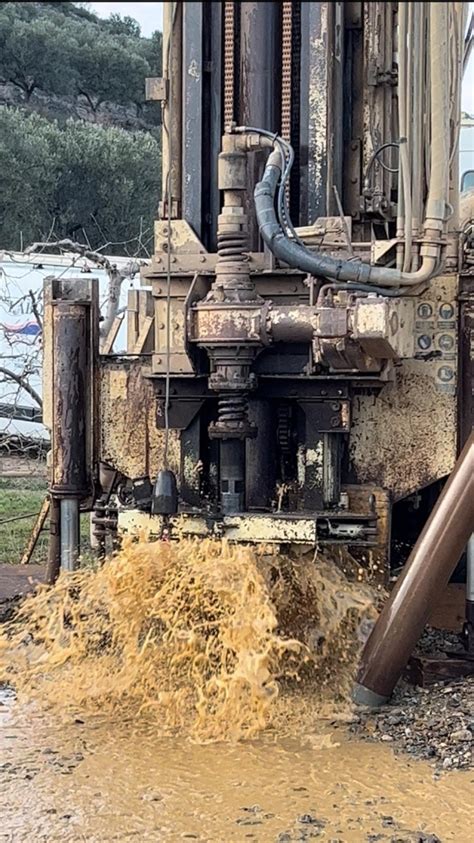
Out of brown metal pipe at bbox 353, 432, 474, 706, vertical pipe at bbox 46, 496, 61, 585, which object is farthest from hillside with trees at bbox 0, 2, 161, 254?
brown metal pipe at bbox 353, 432, 474, 706

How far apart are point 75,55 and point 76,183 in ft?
17.5

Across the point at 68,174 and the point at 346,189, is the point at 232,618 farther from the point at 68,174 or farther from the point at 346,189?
the point at 68,174

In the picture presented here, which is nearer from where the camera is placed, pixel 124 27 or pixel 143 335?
pixel 143 335

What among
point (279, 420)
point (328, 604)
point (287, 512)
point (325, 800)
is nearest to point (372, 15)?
point (279, 420)

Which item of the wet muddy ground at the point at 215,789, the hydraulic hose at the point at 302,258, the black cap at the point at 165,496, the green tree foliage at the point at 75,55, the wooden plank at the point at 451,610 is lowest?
the wet muddy ground at the point at 215,789

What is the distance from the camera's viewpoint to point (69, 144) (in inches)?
888

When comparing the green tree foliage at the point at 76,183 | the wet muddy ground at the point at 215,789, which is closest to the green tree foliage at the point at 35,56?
the green tree foliage at the point at 76,183

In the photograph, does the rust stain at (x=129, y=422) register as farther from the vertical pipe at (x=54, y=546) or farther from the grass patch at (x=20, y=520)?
the grass patch at (x=20, y=520)

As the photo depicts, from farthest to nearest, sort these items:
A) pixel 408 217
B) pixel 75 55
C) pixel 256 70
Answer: pixel 75 55, pixel 256 70, pixel 408 217

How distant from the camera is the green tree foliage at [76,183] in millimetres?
22031

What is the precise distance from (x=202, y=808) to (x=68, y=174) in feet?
66.8

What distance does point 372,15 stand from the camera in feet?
17.4

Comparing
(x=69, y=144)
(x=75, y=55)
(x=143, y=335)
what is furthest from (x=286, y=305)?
(x=75, y=55)

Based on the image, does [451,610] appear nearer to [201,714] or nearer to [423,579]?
[423,579]
